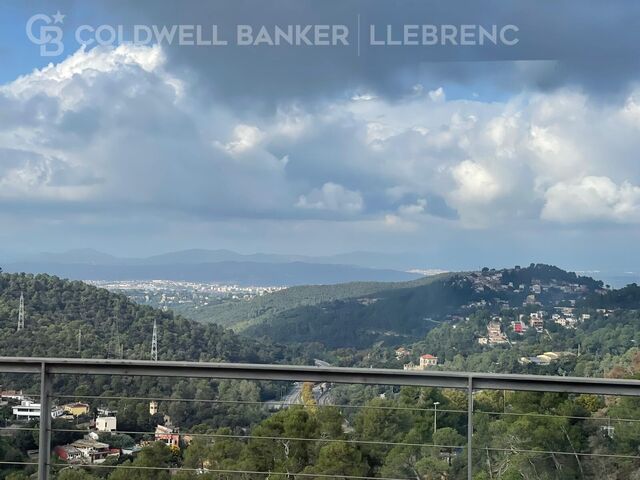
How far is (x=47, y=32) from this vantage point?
756cm

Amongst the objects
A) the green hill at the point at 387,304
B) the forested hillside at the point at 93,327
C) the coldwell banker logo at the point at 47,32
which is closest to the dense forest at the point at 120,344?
the forested hillside at the point at 93,327

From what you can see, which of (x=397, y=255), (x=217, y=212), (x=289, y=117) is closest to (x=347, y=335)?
(x=397, y=255)

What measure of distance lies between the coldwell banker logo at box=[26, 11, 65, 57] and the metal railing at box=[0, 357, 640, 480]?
6.10m

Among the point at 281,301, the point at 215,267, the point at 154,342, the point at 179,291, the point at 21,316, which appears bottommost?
the point at 154,342

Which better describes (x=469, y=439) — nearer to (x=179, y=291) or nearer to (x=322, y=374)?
(x=322, y=374)

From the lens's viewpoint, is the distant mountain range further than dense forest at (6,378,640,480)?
Yes

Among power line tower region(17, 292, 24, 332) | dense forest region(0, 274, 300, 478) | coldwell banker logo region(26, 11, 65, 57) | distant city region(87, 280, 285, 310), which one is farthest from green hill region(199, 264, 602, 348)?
coldwell banker logo region(26, 11, 65, 57)

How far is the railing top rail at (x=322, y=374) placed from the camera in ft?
7.60

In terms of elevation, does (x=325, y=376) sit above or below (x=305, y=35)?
below

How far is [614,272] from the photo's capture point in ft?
25.6

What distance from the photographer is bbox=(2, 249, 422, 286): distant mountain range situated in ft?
28.7

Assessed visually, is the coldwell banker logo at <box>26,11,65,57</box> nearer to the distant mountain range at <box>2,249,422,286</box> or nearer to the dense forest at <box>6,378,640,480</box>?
the distant mountain range at <box>2,249,422,286</box>

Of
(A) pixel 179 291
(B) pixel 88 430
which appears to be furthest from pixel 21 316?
(B) pixel 88 430

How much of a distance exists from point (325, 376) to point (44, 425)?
115 cm
